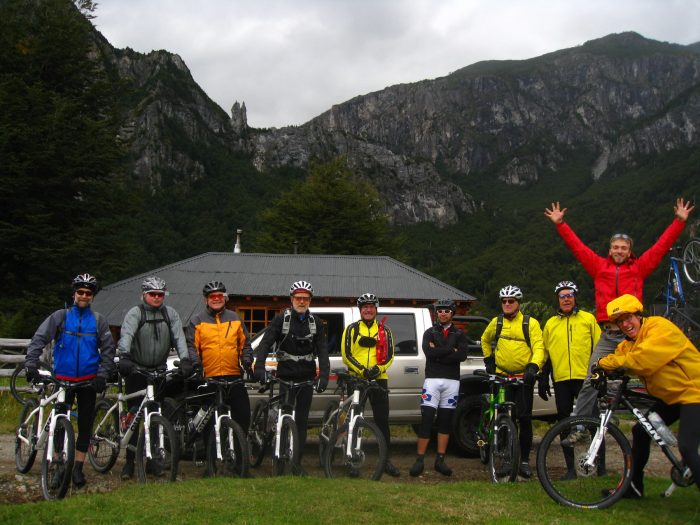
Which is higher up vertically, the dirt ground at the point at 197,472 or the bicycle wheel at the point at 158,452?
the bicycle wheel at the point at 158,452

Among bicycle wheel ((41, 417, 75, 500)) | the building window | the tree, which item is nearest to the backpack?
bicycle wheel ((41, 417, 75, 500))

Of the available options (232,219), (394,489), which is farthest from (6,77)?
(232,219)

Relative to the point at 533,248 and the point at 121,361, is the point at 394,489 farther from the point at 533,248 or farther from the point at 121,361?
the point at 533,248

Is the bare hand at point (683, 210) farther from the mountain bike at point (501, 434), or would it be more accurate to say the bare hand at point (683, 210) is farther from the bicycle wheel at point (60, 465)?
the bicycle wheel at point (60, 465)

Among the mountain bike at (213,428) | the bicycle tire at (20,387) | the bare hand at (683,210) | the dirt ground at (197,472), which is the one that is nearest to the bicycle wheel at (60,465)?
the dirt ground at (197,472)

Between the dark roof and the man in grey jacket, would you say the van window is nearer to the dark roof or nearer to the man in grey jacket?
the man in grey jacket

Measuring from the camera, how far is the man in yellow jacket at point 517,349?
7.34m

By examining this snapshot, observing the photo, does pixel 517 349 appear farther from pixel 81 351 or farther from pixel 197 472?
pixel 81 351

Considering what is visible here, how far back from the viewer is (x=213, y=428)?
686 cm

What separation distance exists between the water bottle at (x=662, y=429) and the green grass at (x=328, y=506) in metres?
0.56

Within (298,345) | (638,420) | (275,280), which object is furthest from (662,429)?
(275,280)

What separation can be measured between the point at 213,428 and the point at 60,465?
4.72 feet

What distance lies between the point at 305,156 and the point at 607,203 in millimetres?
59557

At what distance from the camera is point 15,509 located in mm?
5434
